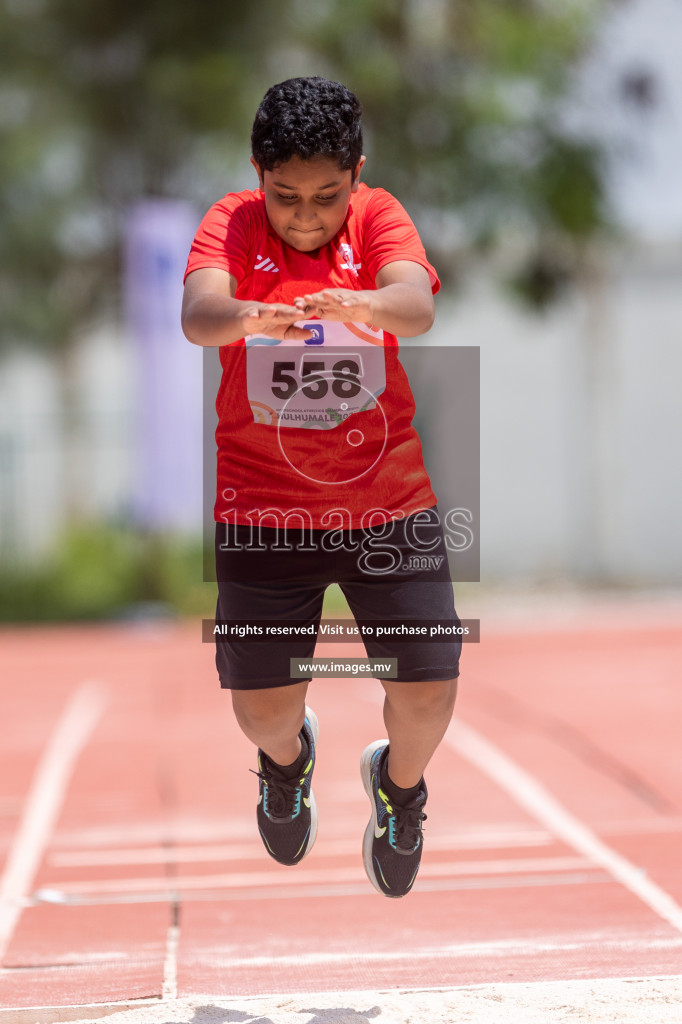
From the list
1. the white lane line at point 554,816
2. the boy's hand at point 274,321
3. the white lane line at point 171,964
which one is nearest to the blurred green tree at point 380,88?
the white lane line at point 554,816

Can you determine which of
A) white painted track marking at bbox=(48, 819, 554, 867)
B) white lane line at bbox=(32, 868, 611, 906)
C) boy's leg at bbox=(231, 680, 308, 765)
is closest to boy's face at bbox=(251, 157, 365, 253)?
boy's leg at bbox=(231, 680, 308, 765)

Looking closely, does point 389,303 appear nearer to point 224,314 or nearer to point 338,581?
point 224,314

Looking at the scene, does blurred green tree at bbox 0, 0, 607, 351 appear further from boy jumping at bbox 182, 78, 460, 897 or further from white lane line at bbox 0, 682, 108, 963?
boy jumping at bbox 182, 78, 460, 897

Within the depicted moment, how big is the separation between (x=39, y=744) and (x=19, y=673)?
9.79 ft

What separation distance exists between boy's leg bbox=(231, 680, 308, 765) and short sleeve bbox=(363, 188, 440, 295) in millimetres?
1146

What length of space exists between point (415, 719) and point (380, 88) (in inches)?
525

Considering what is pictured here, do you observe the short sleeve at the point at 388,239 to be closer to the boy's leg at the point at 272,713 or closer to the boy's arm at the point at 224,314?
the boy's arm at the point at 224,314

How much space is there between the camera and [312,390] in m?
3.26

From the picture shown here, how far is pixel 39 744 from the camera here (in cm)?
801

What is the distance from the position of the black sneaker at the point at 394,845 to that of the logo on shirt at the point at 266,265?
151cm

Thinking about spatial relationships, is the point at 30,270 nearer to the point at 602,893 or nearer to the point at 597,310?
the point at 597,310

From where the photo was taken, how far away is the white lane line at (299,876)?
5.18 meters

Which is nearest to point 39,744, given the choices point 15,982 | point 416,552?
point 15,982

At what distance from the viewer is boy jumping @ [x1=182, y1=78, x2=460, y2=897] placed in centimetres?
310
